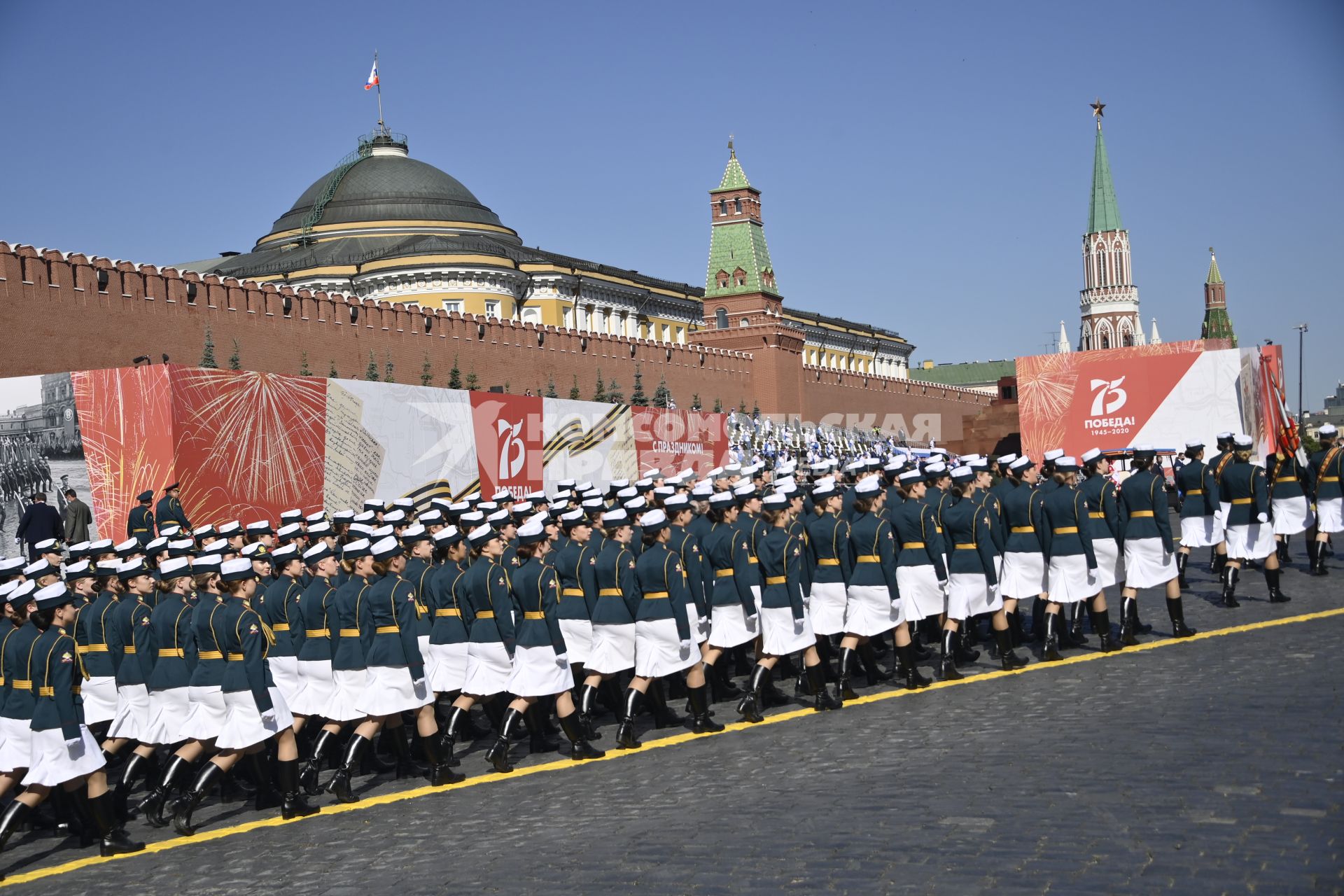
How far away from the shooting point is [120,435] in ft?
57.6

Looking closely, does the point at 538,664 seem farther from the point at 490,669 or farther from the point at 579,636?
the point at 579,636

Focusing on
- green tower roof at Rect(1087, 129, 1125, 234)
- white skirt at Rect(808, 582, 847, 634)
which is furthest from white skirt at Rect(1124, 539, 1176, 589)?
green tower roof at Rect(1087, 129, 1125, 234)

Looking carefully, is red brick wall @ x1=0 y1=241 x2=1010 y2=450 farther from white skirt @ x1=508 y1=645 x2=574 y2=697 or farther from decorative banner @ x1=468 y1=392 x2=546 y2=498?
white skirt @ x1=508 y1=645 x2=574 y2=697

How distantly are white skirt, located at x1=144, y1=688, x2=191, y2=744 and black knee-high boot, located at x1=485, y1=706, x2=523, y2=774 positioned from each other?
1.89 metres

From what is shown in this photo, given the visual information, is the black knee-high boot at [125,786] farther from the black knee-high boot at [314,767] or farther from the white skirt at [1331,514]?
the white skirt at [1331,514]

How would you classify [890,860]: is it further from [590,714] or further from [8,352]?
[8,352]

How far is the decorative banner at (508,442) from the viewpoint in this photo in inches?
889

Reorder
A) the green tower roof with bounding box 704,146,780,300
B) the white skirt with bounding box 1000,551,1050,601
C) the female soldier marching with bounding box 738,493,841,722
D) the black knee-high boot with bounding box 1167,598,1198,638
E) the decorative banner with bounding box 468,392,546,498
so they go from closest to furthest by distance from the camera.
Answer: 1. the female soldier marching with bounding box 738,493,841,722
2. the white skirt with bounding box 1000,551,1050,601
3. the black knee-high boot with bounding box 1167,598,1198,638
4. the decorative banner with bounding box 468,392,546,498
5. the green tower roof with bounding box 704,146,780,300

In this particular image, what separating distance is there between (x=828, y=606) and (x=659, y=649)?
157 centimetres

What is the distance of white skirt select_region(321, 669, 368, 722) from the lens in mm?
8500

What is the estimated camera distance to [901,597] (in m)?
10.7

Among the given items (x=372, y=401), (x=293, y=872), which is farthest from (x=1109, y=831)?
(x=372, y=401)

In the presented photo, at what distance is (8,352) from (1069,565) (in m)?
20.1

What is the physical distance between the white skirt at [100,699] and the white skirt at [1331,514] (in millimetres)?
11731
